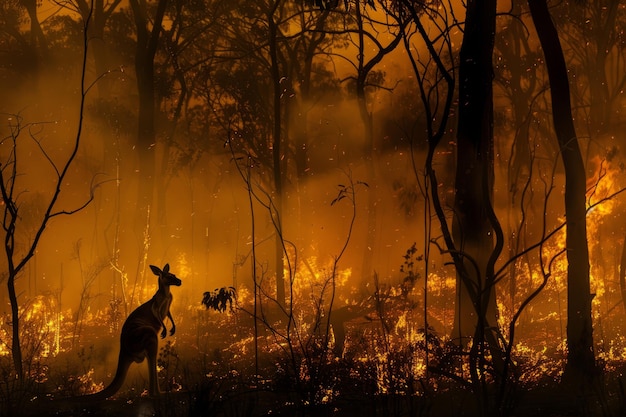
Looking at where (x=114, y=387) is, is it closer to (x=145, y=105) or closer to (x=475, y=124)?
(x=475, y=124)

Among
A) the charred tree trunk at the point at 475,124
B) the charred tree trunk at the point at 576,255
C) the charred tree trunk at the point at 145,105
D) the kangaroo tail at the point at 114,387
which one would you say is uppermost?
the charred tree trunk at the point at 145,105

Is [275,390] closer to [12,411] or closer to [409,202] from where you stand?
[12,411]

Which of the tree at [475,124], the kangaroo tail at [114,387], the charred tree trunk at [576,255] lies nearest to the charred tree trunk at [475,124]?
the tree at [475,124]

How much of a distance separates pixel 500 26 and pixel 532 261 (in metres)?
8.22

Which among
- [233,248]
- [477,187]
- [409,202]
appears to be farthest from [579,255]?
[233,248]

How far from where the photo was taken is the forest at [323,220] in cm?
762

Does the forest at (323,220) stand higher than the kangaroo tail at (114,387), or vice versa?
the forest at (323,220)

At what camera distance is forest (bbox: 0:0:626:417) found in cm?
762

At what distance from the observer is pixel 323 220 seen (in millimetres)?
31797

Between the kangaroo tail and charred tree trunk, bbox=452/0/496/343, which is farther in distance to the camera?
charred tree trunk, bbox=452/0/496/343

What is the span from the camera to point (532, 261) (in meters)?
17.4

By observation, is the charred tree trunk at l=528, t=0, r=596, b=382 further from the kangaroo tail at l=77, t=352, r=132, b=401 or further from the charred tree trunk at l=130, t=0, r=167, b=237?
the charred tree trunk at l=130, t=0, r=167, b=237

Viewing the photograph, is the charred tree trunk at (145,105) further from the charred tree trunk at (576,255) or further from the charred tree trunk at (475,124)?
the charred tree trunk at (576,255)

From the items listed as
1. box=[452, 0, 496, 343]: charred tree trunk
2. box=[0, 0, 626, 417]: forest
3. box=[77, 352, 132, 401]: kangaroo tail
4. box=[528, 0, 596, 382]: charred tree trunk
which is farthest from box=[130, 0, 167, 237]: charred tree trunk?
box=[528, 0, 596, 382]: charred tree trunk
